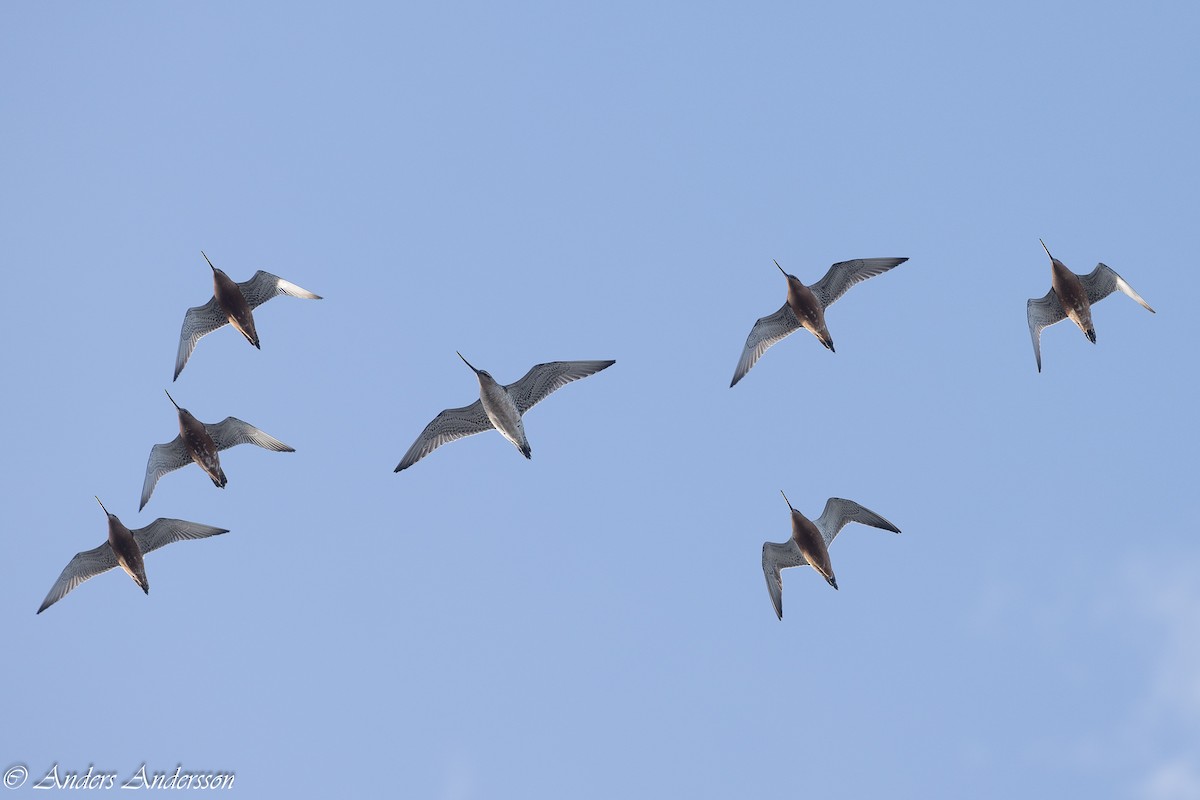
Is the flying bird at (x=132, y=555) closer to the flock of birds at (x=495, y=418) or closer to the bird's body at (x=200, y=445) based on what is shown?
the flock of birds at (x=495, y=418)

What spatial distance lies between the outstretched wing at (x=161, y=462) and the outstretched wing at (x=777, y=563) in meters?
16.3

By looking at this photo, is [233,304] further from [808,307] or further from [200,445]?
[808,307]

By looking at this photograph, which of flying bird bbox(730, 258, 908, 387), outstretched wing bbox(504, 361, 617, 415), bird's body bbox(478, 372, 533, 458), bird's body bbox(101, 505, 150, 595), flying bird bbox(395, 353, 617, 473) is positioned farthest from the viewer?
flying bird bbox(730, 258, 908, 387)

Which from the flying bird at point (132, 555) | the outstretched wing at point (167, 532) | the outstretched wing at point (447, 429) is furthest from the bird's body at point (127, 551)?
the outstretched wing at point (447, 429)

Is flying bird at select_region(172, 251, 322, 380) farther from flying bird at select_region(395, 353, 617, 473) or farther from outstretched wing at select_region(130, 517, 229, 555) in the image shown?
flying bird at select_region(395, 353, 617, 473)

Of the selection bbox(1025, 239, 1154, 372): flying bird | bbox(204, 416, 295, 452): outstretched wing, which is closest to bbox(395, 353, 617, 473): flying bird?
bbox(204, 416, 295, 452): outstretched wing

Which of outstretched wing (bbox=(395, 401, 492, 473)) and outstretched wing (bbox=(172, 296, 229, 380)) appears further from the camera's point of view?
outstretched wing (bbox=(172, 296, 229, 380))

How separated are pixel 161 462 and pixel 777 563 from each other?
17489 mm

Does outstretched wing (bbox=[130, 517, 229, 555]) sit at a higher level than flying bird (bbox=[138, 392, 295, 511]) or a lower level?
lower

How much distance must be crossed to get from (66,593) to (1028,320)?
28541 mm

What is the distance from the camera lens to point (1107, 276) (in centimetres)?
2738

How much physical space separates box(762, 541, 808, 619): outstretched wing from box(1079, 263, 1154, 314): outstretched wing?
10.9 metres

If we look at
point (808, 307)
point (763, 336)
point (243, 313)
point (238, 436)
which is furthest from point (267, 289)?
point (808, 307)

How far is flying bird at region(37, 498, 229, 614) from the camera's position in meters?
27.2
